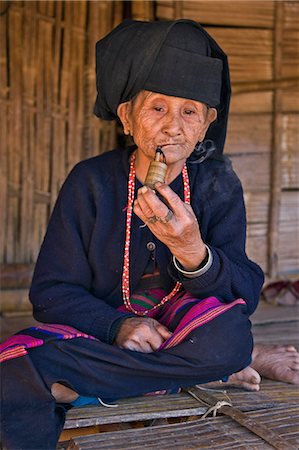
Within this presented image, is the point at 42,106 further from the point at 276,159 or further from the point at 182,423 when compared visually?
the point at 182,423

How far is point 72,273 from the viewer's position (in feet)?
8.16

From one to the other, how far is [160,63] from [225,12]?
2133 millimetres

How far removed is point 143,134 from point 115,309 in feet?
1.90

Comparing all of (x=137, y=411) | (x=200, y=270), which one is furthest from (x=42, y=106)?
(x=137, y=411)

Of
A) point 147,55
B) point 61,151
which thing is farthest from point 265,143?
point 147,55

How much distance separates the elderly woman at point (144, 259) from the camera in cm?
216

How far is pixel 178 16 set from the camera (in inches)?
167

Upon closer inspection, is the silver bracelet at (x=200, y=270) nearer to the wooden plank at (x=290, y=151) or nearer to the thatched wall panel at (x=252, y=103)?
the thatched wall panel at (x=252, y=103)

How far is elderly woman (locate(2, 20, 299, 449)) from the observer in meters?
2.16

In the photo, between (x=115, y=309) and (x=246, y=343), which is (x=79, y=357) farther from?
(x=246, y=343)

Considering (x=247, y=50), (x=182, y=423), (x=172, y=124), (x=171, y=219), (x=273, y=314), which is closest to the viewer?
(x=171, y=219)

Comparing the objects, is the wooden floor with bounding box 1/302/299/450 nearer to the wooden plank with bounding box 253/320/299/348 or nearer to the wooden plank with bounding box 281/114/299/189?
the wooden plank with bounding box 253/320/299/348

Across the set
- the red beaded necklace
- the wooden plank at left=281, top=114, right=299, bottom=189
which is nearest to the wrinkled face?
the red beaded necklace

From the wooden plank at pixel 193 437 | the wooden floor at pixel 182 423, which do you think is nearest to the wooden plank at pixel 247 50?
the wooden floor at pixel 182 423
